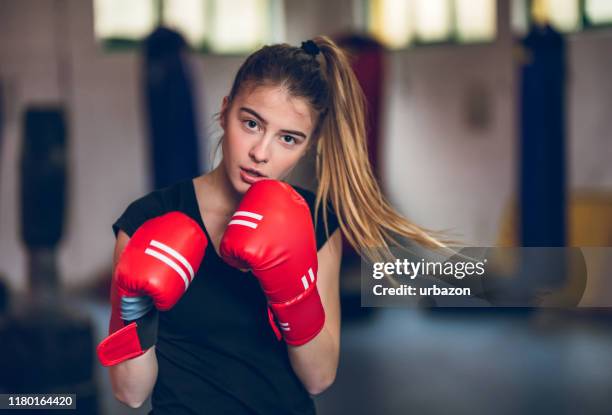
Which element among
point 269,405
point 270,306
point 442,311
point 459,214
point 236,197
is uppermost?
point 236,197

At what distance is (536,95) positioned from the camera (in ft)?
9.70

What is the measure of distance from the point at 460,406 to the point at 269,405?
1.32 meters

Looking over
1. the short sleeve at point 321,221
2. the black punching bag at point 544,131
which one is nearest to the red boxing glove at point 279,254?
the short sleeve at point 321,221

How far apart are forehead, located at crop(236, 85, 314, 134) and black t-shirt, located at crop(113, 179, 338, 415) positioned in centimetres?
23

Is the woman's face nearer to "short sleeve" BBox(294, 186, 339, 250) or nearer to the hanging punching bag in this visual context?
"short sleeve" BBox(294, 186, 339, 250)

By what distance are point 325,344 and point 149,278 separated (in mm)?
294

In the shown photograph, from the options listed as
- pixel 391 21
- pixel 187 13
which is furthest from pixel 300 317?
pixel 187 13

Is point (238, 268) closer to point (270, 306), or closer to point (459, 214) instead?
point (270, 306)

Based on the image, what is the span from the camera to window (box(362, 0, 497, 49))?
3.42 meters

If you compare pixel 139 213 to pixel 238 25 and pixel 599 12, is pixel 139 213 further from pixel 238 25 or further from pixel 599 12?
pixel 599 12

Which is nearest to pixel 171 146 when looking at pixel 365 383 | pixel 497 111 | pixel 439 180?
pixel 365 383

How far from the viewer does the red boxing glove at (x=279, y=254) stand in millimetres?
1012

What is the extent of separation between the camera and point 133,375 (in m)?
1.03

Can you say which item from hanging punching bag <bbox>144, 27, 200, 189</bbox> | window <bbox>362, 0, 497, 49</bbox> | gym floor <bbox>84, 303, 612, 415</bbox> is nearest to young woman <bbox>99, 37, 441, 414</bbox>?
gym floor <bbox>84, 303, 612, 415</bbox>
